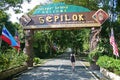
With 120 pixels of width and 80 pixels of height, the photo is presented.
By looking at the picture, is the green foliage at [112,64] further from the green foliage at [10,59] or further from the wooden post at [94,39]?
the green foliage at [10,59]

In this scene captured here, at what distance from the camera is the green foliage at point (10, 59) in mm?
19102

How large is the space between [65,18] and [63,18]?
221 mm

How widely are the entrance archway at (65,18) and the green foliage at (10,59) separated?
4555 millimetres

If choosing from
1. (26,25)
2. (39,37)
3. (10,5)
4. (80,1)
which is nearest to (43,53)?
(39,37)

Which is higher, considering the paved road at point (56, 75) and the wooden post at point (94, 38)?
the wooden post at point (94, 38)

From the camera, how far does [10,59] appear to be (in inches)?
890

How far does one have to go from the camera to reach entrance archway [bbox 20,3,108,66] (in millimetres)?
29669

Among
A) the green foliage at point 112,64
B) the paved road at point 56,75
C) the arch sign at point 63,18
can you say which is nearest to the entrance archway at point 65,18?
the arch sign at point 63,18

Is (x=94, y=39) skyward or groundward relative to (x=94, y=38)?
groundward

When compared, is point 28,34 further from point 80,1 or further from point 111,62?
point 111,62

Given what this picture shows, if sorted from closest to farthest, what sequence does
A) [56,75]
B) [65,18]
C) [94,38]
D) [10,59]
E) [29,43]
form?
[10,59], [56,75], [94,38], [65,18], [29,43]

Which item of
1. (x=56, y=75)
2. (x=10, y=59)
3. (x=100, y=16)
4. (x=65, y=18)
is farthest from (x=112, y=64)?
(x=65, y=18)

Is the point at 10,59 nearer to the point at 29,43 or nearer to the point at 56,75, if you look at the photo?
the point at 56,75

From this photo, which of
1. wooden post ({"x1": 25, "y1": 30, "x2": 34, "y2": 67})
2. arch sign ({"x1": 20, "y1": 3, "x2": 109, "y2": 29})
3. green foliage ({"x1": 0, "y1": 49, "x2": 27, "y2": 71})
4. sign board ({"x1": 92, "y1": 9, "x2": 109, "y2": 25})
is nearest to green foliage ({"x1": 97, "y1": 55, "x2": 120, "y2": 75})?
sign board ({"x1": 92, "y1": 9, "x2": 109, "y2": 25})
